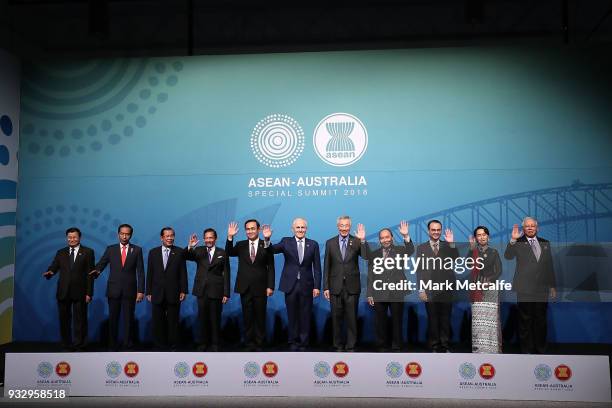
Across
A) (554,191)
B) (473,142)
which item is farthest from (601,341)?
(473,142)

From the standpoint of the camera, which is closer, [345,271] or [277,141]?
[345,271]

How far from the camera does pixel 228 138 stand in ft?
23.0

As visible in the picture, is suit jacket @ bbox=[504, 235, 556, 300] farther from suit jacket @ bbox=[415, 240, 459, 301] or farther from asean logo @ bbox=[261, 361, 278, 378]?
asean logo @ bbox=[261, 361, 278, 378]

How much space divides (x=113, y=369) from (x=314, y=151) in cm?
361

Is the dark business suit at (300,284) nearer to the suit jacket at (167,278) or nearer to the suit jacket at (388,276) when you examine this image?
the suit jacket at (167,278)

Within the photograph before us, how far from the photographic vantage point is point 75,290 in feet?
19.9

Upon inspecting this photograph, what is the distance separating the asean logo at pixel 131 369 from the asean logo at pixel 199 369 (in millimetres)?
439

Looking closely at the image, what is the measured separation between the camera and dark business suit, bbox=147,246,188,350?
605 cm

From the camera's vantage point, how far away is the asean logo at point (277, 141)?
692cm

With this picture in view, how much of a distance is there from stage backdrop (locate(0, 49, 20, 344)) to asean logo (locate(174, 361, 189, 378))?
12.5 feet

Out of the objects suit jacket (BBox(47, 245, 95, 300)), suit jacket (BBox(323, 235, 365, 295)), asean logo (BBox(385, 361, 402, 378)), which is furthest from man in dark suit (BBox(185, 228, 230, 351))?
asean logo (BBox(385, 361, 402, 378))

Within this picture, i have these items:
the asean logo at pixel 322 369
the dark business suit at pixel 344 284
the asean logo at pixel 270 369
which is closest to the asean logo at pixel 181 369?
the asean logo at pixel 270 369

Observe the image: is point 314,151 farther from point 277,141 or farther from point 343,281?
point 343,281

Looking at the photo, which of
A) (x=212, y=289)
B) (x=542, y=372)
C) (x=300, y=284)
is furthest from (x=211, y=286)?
(x=542, y=372)
